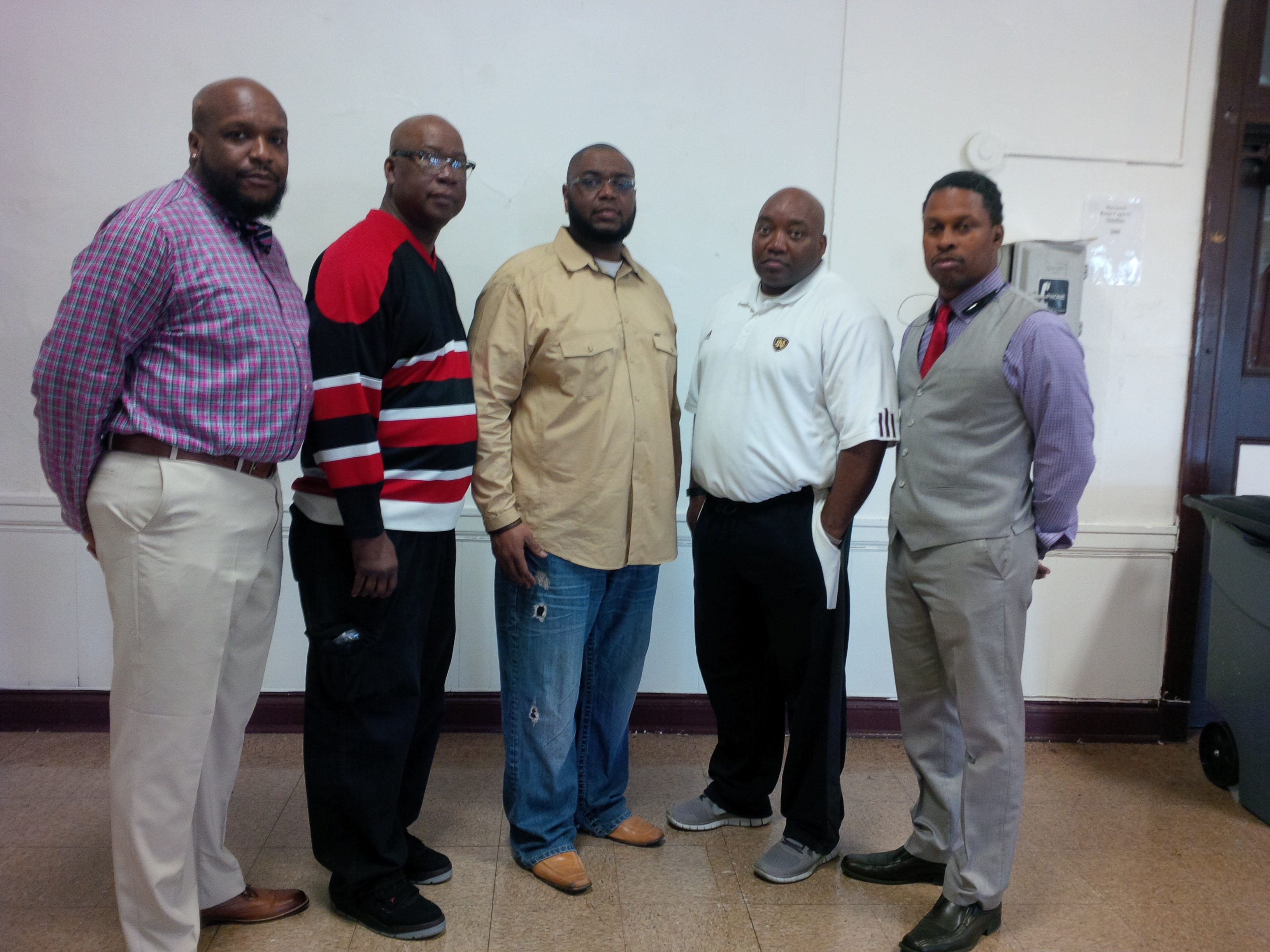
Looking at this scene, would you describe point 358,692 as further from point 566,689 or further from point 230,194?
point 230,194

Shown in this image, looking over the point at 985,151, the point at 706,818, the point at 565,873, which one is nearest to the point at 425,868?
the point at 565,873

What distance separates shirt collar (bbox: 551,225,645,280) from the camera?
2100 millimetres

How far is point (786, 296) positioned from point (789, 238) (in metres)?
0.14

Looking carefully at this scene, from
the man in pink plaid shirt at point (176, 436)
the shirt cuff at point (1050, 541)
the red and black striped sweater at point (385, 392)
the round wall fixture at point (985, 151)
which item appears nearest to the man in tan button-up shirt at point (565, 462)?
the red and black striped sweater at point (385, 392)

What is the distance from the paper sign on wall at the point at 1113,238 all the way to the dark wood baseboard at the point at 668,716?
145cm

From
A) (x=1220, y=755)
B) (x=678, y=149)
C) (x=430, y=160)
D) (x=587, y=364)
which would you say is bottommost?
(x=1220, y=755)

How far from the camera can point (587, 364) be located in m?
2.05

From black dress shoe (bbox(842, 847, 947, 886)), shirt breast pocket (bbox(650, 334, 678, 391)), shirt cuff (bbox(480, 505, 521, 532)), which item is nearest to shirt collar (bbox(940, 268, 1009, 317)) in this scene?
shirt breast pocket (bbox(650, 334, 678, 391))

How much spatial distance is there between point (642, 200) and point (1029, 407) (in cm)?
145

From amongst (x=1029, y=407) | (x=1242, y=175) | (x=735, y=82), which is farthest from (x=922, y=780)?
(x=1242, y=175)

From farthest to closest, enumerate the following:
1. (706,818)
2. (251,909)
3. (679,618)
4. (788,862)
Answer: (679,618) < (706,818) < (788,862) < (251,909)

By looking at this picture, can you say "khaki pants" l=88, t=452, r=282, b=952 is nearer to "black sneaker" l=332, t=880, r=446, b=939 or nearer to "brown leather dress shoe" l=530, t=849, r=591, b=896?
"black sneaker" l=332, t=880, r=446, b=939

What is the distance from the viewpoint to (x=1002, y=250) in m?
2.92

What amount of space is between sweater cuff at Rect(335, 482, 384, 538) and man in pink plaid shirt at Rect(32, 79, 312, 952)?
0.13 meters
